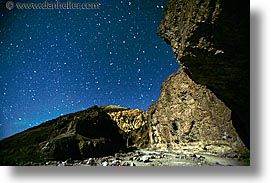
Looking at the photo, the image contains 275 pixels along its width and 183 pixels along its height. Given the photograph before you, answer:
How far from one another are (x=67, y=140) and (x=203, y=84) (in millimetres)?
1037

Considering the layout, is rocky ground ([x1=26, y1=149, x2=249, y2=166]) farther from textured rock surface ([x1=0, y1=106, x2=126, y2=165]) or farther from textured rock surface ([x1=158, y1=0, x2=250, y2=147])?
textured rock surface ([x1=158, y1=0, x2=250, y2=147])

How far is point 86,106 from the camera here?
365 cm

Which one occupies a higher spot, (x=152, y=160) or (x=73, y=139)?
(x=73, y=139)

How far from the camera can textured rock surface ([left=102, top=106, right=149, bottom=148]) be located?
3658 millimetres

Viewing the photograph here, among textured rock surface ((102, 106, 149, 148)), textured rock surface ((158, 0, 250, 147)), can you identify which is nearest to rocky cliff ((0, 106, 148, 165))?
textured rock surface ((102, 106, 149, 148))

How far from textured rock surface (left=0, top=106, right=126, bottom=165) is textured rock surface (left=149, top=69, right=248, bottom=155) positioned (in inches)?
11.6

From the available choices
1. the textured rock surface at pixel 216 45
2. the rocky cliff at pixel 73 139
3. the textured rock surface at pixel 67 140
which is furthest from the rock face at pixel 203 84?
the textured rock surface at pixel 67 140

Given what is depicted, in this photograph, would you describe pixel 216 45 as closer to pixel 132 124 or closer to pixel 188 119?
pixel 188 119

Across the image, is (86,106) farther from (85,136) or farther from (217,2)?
(217,2)

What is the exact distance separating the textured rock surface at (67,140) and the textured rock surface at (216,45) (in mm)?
703

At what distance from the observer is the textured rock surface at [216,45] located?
11.2 ft

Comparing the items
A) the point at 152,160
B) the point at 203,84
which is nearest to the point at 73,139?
the point at 152,160

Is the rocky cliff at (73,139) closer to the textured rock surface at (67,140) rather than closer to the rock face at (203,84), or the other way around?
the textured rock surface at (67,140)

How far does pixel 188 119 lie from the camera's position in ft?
12.0
